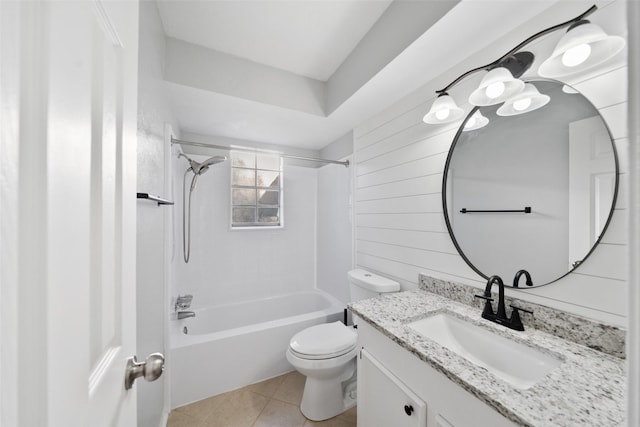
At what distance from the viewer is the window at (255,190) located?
2807 millimetres

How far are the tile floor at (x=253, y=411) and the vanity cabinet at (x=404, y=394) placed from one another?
614mm

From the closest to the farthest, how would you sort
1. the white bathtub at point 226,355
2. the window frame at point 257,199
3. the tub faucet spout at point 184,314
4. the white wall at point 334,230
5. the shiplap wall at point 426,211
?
the shiplap wall at point 426,211
the white bathtub at point 226,355
the tub faucet spout at point 184,314
the white wall at point 334,230
the window frame at point 257,199

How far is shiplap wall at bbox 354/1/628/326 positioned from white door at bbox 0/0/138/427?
1.28 meters

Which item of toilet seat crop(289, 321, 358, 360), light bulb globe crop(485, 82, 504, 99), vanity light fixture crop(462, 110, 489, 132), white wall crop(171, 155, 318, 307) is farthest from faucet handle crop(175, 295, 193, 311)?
light bulb globe crop(485, 82, 504, 99)

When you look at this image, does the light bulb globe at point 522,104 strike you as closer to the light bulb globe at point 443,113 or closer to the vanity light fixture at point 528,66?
the vanity light fixture at point 528,66

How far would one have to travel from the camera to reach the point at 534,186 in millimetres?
1047

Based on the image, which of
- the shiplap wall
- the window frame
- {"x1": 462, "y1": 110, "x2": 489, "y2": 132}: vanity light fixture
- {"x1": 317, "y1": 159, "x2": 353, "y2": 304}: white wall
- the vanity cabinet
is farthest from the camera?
the window frame

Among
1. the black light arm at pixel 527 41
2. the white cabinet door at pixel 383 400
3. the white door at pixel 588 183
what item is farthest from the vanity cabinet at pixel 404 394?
the black light arm at pixel 527 41

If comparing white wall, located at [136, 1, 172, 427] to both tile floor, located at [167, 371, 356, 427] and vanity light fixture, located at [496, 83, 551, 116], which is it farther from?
vanity light fixture, located at [496, 83, 551, 116]

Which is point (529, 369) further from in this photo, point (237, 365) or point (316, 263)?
point (316, 263)

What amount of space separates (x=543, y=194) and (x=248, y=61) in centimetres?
195

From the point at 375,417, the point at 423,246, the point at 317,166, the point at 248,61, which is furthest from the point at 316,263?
the point at 248,61

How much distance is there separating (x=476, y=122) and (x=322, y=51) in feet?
3.66

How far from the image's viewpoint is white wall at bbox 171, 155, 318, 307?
254 cm
